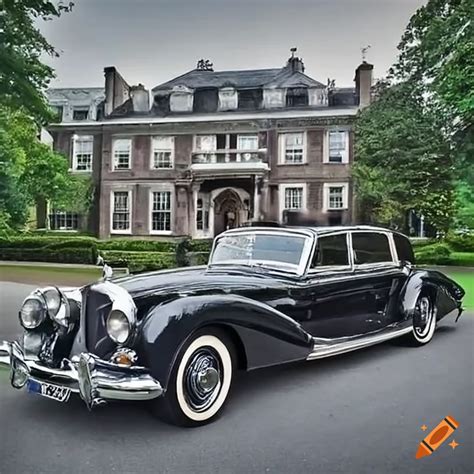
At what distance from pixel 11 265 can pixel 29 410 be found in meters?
0.64

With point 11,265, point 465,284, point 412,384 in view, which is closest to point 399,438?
point 412,384

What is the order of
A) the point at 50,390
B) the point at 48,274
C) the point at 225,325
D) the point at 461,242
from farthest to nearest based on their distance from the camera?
the point at 461,242 < the point at 48,274 < the point at 225,325 < the point at 50,390

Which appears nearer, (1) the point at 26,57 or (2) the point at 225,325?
(2) the point at 225,325

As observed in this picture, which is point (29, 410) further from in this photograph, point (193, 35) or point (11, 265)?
point (193, 35)

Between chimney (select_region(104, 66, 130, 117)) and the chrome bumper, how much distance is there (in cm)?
114

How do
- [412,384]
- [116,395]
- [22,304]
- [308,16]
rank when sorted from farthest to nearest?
1. [308,16]
2. [412,384]
3. [22,304]
4. [116,395]

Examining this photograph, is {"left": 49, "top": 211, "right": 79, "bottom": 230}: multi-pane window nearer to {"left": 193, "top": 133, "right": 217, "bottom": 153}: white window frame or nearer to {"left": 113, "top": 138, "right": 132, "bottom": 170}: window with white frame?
{"left": 113, "top": 138, "right": 132, "bottom": 170}: window with white frame

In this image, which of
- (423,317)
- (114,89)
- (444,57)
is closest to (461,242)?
(423,317)

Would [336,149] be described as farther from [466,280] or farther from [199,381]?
[199,381]

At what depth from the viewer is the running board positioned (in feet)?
6.25

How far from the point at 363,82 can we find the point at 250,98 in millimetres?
520

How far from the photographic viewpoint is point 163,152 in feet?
6.64

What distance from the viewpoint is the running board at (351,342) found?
1906 millimetres

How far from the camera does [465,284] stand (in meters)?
2.14
